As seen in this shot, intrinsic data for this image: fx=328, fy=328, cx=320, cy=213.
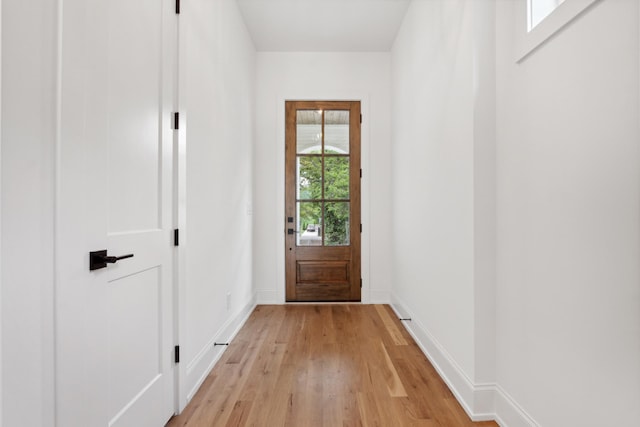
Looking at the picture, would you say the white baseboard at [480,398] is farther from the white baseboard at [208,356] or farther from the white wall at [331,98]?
the white wall at [331,98]

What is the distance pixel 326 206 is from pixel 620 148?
287 cm

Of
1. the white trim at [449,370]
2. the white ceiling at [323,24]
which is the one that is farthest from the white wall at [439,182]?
the white ceiling at [323,24]

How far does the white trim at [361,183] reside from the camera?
146 inches

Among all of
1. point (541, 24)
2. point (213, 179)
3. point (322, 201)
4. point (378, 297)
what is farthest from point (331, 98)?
point (541, 24)

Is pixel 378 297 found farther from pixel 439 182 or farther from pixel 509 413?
pixel 509 413

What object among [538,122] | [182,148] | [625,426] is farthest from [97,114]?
[625,426]

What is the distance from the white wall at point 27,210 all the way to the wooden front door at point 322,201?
2.81 metres

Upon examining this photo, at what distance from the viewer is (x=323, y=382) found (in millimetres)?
1967

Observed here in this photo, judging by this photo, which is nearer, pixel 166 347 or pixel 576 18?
pixel 576 18

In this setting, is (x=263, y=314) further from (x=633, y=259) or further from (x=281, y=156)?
(x=633, y=259)

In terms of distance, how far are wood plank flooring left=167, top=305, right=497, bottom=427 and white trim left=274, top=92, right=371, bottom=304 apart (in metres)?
0.78

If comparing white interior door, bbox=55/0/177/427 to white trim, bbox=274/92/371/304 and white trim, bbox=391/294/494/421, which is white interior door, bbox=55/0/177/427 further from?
white trim, bbox=274/92/371/304

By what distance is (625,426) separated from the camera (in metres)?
0.99

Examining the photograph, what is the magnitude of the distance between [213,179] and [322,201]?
164 centimetres
